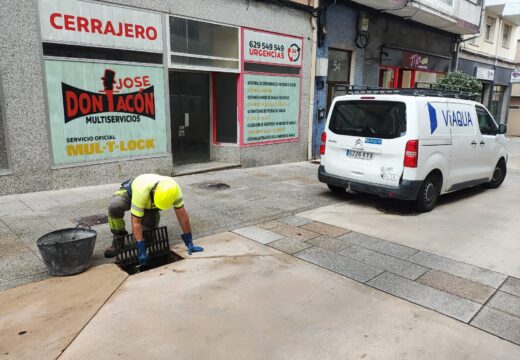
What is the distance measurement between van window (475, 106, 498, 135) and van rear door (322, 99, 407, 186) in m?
2.62

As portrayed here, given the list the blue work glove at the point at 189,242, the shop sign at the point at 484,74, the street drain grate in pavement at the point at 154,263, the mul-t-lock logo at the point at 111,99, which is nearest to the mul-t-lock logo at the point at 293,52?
the mul-t-lock logo at the point at 111,99

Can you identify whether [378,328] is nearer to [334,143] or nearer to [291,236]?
[291,236]

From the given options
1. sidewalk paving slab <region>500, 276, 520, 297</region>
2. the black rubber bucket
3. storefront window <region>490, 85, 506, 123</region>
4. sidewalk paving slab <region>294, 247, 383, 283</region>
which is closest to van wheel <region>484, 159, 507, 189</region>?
sidewalk paving slab <region>500, 276, 520, 297</region>

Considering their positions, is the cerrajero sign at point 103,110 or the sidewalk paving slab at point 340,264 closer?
the sidewalk paving slab at point 340,264

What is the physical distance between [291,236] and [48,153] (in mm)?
4646

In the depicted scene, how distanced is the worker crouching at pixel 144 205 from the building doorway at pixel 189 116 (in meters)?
5.08

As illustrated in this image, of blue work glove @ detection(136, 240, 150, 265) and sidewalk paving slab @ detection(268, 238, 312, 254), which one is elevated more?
blue work glove @ detection(136, 240, 150, 265)

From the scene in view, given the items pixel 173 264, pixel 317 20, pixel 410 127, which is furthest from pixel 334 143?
pixel 317 20

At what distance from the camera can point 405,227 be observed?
6223 mm

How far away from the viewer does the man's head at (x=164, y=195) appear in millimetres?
4277

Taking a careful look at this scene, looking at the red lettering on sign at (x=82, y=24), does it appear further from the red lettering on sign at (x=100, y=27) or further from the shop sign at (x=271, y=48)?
the shop sign at (x=271, y=48)

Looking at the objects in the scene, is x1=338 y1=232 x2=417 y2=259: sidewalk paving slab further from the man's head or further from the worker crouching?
the man's head

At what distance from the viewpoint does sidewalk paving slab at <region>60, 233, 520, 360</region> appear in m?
3.12

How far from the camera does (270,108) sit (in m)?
11.1
